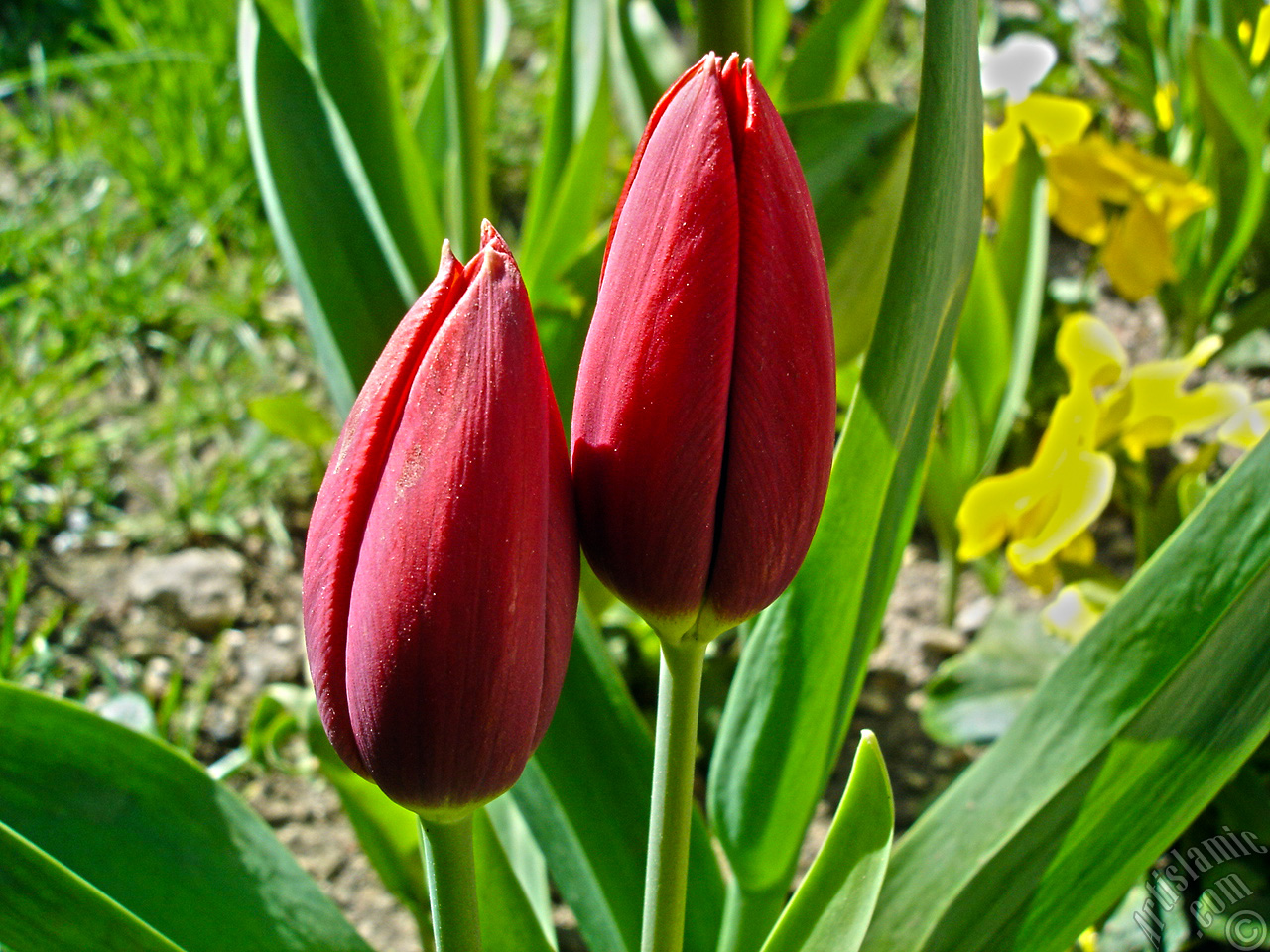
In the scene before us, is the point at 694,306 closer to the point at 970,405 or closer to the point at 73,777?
the point at 73,777

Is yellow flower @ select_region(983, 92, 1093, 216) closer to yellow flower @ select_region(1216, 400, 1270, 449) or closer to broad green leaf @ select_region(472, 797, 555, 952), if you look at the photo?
yellow flower @ select_region(1216, 400, 1270, 449)

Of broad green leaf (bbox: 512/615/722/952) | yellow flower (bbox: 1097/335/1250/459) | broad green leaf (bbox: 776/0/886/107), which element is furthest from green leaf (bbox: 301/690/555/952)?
broad green leaf (bbox: 776/0/886/107)

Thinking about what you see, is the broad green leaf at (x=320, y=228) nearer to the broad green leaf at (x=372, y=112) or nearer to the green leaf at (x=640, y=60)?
the broad green leaf at (x=372, y=112)

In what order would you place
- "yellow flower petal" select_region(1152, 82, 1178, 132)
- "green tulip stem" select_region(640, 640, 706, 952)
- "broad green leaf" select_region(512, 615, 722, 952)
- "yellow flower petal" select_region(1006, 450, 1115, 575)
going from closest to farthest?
"green tulip stem" select_region(640, 640, 706, 952) → "broad green leaf" select_region(512, 615, 722, 952) → "yellow flower petal" select_region(1006, 450, 1115, 575) → "yellow flower petal" select_region(1152, 82, 1178, 132)

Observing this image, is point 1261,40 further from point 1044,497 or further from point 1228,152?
point 1044,497

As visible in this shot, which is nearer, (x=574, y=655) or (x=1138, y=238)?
(x=574, y=655)

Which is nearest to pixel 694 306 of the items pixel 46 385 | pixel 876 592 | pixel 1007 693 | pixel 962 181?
pixel 962 181

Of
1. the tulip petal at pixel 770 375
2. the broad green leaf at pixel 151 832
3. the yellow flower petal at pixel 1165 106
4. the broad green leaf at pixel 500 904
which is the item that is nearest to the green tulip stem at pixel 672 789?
the tulip petal at pixel 770 375
